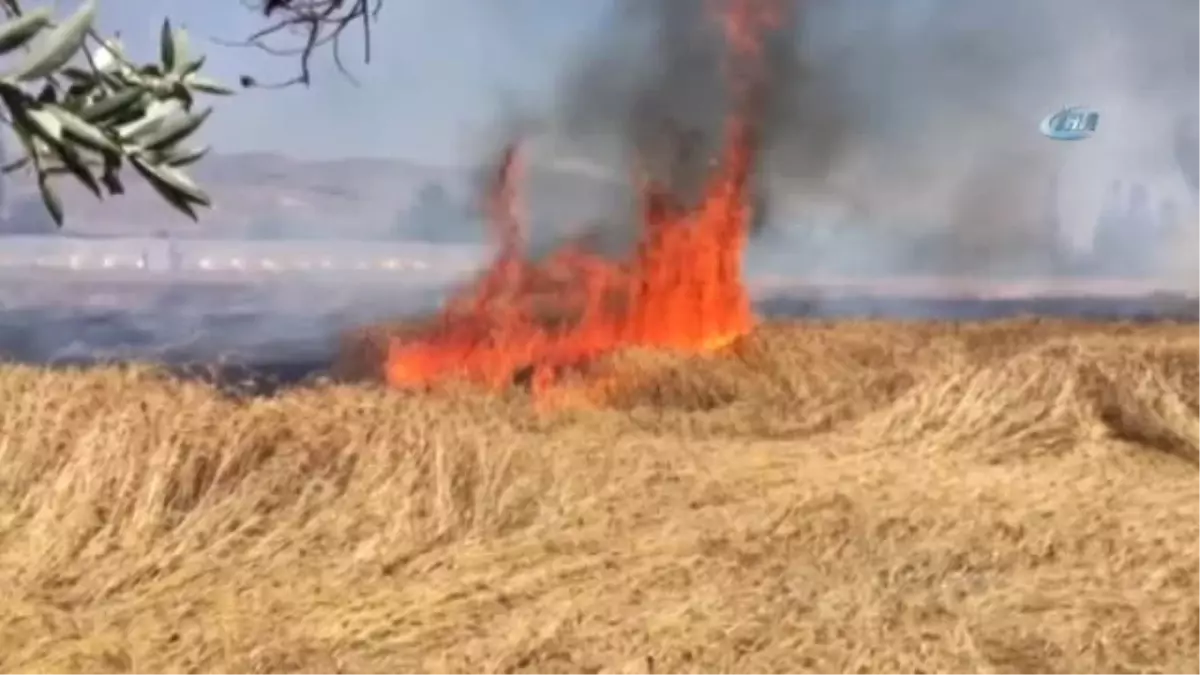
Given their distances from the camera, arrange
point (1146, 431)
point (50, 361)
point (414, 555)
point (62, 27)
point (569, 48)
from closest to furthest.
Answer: point (62, 27)
point (414, 555)
point (1146, 431)
point (50, 361)
point (569, 48)

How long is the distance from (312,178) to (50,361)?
3.04 feet

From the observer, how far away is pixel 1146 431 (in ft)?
11.4

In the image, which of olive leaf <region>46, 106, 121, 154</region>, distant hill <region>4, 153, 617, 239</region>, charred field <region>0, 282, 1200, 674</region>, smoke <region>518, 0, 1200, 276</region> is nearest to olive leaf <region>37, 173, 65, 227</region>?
olive leaf <region>46, 106, 121, 154</region>

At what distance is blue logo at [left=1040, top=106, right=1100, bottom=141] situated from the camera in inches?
197

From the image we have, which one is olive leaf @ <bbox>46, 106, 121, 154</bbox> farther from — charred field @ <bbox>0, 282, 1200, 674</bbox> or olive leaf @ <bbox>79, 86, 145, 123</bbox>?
charred field @ <bbox>0, 282, 1200, 674</bbox>

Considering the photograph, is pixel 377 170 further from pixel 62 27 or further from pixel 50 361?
pixel 62 27

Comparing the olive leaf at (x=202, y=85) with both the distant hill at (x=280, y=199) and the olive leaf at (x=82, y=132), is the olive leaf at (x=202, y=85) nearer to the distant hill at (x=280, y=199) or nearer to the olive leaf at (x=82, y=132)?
the olive leaf at (x=82, y=132)

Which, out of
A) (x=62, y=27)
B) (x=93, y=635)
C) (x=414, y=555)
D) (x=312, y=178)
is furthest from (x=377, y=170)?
(x=62, y=27)

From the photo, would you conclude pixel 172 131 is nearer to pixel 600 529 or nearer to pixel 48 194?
pixel 48 194

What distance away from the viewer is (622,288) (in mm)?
4762

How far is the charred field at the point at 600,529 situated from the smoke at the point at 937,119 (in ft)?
4.30

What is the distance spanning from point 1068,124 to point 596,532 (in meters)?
3.17

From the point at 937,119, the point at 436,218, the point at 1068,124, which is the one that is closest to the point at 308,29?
the point at 436,218

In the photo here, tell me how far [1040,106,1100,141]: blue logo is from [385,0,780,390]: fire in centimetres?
107
